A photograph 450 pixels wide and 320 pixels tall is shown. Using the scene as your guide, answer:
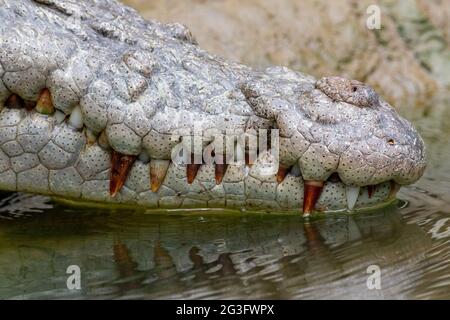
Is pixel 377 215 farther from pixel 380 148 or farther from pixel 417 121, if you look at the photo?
pixel 417 121

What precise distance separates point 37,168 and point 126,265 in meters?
0.76

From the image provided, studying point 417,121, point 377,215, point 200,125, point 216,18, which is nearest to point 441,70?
point 417,121

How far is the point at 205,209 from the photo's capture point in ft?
15.3

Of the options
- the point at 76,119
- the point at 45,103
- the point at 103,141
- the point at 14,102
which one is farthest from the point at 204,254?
the point at 14,102

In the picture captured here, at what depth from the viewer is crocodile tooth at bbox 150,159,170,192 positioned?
446 centimetres

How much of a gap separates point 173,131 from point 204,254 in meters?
0.56

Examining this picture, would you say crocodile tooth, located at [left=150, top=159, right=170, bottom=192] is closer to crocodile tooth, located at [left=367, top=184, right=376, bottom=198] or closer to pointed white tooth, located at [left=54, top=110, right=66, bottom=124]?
pointed white tooth, located at [left=54, top=110, right=66, bottom=124]

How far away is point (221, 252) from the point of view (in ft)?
13.9

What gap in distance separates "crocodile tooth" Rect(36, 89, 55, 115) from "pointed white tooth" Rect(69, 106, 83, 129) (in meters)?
0.10

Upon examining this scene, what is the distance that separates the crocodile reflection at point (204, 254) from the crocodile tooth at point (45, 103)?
566 millimetres

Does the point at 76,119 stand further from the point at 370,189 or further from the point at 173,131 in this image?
the point at 370,189

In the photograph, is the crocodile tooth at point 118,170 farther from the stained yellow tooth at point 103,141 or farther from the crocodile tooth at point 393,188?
the crocodile tooth at point 393,188

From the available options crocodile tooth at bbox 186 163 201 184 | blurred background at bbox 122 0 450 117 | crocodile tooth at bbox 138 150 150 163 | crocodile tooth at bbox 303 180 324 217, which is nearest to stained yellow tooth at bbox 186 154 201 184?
crocodile tooth at bbox 186 163 201 184

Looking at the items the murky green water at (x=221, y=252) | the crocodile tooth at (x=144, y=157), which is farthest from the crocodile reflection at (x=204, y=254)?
the crocodile tooth at (x=144, y=157)
